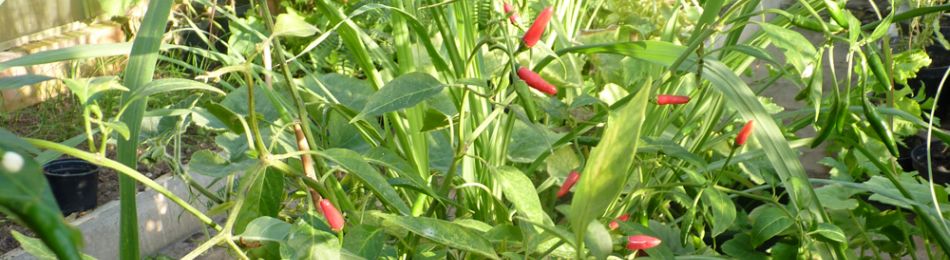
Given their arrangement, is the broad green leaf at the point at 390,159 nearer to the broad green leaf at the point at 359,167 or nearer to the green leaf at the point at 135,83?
the broad green leaf at the point at 359,167

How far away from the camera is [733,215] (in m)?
1.16

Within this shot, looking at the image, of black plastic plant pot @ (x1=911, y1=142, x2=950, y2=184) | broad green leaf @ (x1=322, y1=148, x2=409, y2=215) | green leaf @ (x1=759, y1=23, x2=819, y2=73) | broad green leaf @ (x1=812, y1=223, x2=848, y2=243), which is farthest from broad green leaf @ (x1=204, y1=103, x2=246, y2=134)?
black plastic plant pot @ (x1=911, y1=142, x2=950, y2=184)

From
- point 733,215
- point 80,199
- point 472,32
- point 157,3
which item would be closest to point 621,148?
point 157,3

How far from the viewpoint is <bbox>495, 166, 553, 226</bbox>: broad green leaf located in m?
0.95

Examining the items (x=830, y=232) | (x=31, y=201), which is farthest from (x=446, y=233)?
Answer: (x=31, y=201)

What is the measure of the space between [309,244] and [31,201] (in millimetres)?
525

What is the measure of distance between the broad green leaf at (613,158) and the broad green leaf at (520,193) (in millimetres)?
374

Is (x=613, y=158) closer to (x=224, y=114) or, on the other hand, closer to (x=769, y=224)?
(x=224, y=114)

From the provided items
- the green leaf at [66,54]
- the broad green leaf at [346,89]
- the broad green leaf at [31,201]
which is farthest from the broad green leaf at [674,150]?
the broad green leaf at [31,201]

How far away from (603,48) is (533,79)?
0.51ft

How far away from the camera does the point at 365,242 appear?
3.09 ft

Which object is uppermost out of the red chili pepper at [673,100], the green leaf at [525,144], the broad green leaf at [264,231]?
the broad green leaf at [264,231]

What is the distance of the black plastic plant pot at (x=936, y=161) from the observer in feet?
9.16

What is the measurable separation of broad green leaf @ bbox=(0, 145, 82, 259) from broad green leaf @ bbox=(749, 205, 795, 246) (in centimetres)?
101
